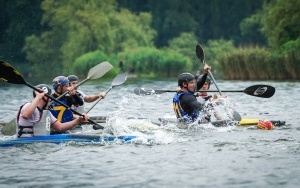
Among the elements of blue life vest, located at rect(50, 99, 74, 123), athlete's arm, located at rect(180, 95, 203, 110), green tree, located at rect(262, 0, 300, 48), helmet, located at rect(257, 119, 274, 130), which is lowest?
helmet, located at rect(257, 119, 274, 130)

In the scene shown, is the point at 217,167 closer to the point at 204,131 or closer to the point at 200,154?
the point at 200,154

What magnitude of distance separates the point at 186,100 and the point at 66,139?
3.19 metres

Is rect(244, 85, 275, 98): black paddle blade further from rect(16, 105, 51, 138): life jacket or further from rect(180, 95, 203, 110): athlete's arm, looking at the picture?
rect(16, 105, 51, 138): life jacket

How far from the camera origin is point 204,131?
15625 mm

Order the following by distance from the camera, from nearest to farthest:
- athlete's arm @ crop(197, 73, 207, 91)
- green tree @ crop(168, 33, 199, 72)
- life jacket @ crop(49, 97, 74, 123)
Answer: life jacket @ crop(49, 97, 74, 123) < athlete's arm @ crop(197, 73, 207, 91) < green tree @ crop(168, 33, 199, 72)

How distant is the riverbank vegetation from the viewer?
1599 inches

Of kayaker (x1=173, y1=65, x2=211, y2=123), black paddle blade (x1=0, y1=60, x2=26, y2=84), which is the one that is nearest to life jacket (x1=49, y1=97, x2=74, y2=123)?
black paddle blade (x1=0, y1=60, x2=26, y2=84)

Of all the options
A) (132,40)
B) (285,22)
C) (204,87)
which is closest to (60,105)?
(204,87)

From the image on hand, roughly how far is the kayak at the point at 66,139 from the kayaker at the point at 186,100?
93.6 inches

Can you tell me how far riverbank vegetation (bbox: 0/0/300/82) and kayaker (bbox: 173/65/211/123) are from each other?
22.8 meters

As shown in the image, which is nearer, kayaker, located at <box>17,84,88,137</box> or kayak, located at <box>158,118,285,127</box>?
kayaker, located at <box>17,84,88,137</box>

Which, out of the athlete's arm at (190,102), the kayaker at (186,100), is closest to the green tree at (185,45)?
the kayaker at (186,100)

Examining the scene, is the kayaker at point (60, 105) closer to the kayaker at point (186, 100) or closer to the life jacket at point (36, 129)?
the life jacket at point (36, 129)

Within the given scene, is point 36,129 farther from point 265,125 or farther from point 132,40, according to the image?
point 132,40
